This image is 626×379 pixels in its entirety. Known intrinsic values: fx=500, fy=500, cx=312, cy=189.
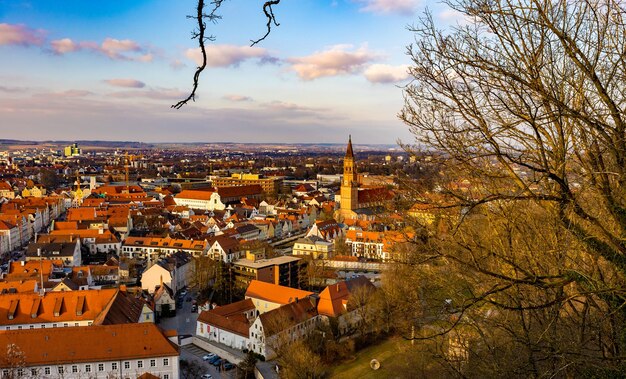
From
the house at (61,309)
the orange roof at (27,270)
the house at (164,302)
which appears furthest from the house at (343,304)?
the orange roof at (27,270)

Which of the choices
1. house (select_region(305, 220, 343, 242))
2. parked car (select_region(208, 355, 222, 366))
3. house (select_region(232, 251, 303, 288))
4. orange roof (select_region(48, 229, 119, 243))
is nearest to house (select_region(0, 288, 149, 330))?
parked car (select_region(208, 355, 222, 366))

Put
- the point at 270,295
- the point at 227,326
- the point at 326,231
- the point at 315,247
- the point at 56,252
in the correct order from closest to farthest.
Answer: the point at 227,326 < the point at 270,295 < the point at 56,252 < the point at 315,247 < the point at 326,231

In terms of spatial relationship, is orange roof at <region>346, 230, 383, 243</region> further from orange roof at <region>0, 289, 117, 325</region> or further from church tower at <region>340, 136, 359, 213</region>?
orange roof at <region>0, 289, 117, 325</region>

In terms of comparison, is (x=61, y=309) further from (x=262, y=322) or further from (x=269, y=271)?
(x=269, y=271)

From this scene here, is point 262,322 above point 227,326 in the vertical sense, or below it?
above

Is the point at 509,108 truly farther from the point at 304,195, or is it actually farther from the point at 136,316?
the point at 304,195

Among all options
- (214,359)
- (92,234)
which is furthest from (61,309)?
(92,234)

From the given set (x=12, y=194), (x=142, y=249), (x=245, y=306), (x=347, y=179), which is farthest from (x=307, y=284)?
(x=12, y=194)
